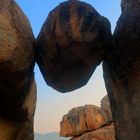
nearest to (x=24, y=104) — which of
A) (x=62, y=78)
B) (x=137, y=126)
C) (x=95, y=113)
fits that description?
(x=62, y=78)

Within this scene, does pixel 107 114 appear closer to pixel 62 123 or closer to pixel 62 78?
pixel 62 123

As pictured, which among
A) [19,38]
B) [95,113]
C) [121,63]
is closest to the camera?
[19,38]

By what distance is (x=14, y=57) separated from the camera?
4590 mm

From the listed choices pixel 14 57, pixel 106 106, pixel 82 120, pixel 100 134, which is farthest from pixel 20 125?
pixel 106 106

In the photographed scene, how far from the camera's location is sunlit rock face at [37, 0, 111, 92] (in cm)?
479

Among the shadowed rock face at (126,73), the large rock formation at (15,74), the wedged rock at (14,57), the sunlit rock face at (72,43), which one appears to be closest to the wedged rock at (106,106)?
the large rock formation at (15,74)

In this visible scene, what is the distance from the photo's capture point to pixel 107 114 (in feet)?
70.0

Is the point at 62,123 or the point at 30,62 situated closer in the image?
the point at 30,62

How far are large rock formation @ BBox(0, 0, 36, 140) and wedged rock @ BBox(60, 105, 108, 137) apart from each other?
13.9m

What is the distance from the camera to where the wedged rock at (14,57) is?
445cm

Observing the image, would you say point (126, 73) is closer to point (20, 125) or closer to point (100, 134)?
point (20, 125)

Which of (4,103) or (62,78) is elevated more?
(62,78)

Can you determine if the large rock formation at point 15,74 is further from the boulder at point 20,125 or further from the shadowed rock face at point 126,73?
the shadowed rock face at point 126,73

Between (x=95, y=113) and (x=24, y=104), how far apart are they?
15.3 m
